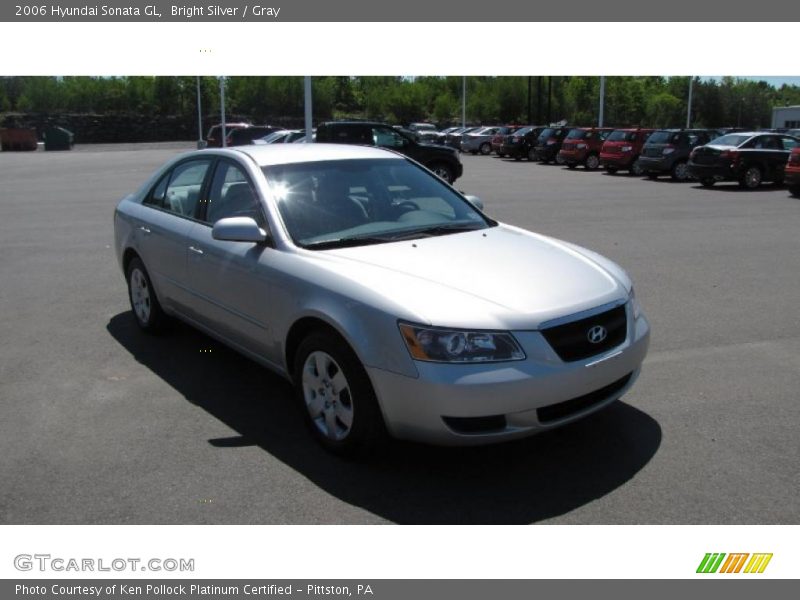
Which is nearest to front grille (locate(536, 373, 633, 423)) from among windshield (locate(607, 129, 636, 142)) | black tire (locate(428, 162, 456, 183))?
black tire (locate(428, 162, 456, 183))

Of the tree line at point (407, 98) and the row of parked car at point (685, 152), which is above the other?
the tree line at point (407, 98)

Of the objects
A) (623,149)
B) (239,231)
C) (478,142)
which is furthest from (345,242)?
(478,142)

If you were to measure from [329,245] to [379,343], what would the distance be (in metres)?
1.01

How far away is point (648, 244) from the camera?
433 inches

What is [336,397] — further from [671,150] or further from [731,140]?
[671,150]

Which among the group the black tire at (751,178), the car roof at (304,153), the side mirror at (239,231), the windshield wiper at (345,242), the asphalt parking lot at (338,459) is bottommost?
the asphalt parking lot at (338,459)

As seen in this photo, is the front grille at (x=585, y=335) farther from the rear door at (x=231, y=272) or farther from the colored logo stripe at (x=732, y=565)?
the rear door at (x=231, y=272)

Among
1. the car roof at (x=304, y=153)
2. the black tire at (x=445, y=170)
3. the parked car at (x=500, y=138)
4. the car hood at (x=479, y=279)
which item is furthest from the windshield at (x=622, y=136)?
the car hood at (x=479, y=279)

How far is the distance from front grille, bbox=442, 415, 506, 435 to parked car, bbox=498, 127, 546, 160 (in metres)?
33.3

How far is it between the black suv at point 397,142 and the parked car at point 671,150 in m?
6.12

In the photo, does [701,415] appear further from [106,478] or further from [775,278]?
[775,278]

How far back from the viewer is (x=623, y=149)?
26.3 meters

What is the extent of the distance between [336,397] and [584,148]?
1056 inches

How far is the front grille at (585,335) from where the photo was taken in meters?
3.82
